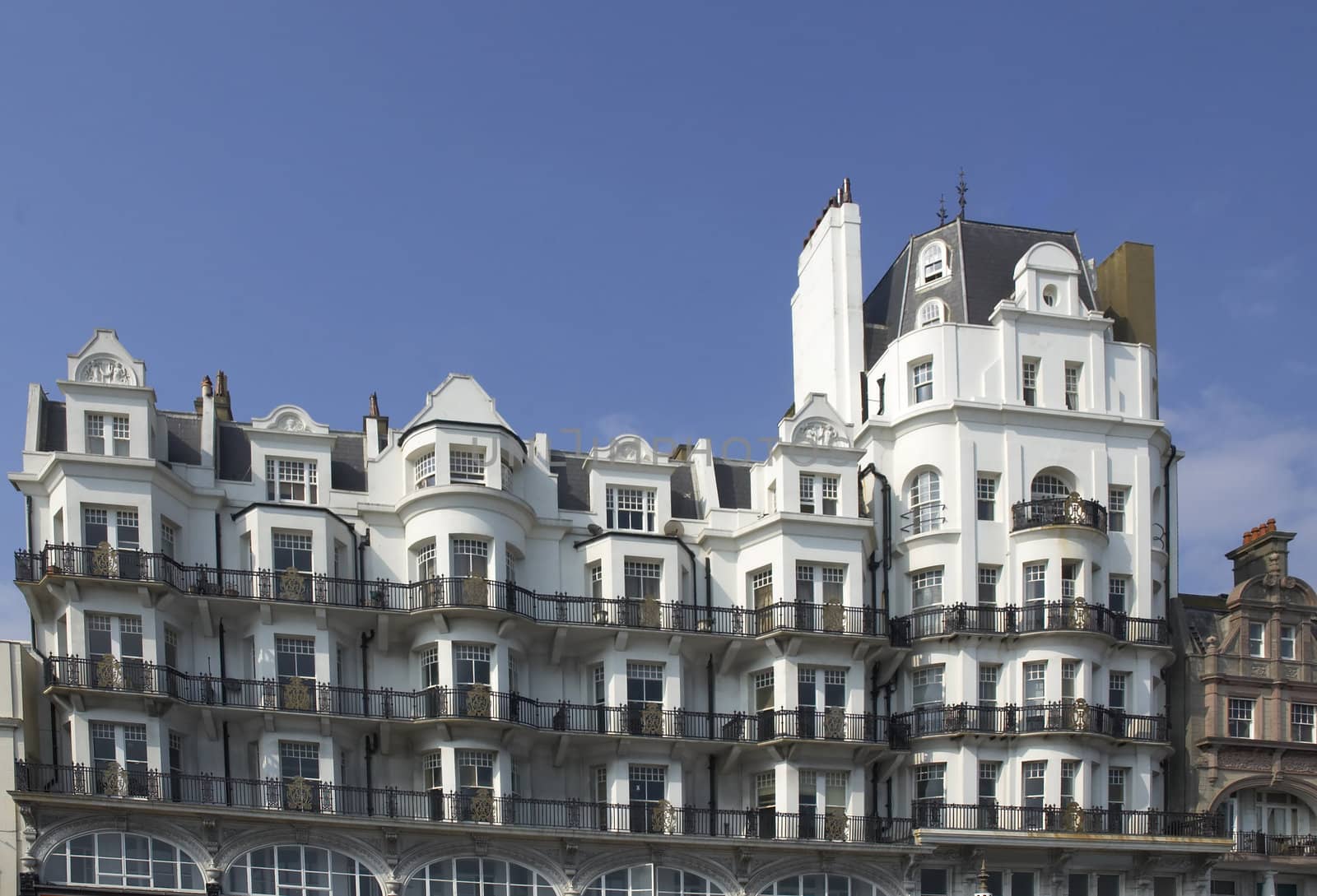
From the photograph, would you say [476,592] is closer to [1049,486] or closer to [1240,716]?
[1049,486]

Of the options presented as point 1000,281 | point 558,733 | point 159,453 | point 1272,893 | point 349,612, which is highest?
point 1000,281

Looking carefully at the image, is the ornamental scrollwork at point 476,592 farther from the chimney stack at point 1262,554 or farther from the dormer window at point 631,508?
the chimney stack at point 1262,554

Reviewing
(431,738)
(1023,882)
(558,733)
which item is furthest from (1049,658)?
(431,738)

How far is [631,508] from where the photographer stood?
197 feet

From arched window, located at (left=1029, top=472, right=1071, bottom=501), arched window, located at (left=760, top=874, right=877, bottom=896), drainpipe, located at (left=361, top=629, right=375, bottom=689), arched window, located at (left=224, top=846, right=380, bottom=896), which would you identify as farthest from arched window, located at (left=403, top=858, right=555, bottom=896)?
arched window, located at (left=1029, top=472, right=1071, bottom=501)

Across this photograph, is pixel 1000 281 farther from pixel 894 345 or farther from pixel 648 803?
pixel 648 803

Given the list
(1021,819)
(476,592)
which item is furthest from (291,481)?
(1021,819)

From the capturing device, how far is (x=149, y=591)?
5294 centimetres

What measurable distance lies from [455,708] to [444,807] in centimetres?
271

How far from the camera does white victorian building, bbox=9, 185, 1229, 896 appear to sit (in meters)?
52.8

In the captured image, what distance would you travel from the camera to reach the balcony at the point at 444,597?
5297 cm

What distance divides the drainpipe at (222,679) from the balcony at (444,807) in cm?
217

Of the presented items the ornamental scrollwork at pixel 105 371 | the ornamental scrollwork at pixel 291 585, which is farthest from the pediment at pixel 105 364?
the ornamental scrollwork at pixel 291 585

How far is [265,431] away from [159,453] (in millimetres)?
3126
